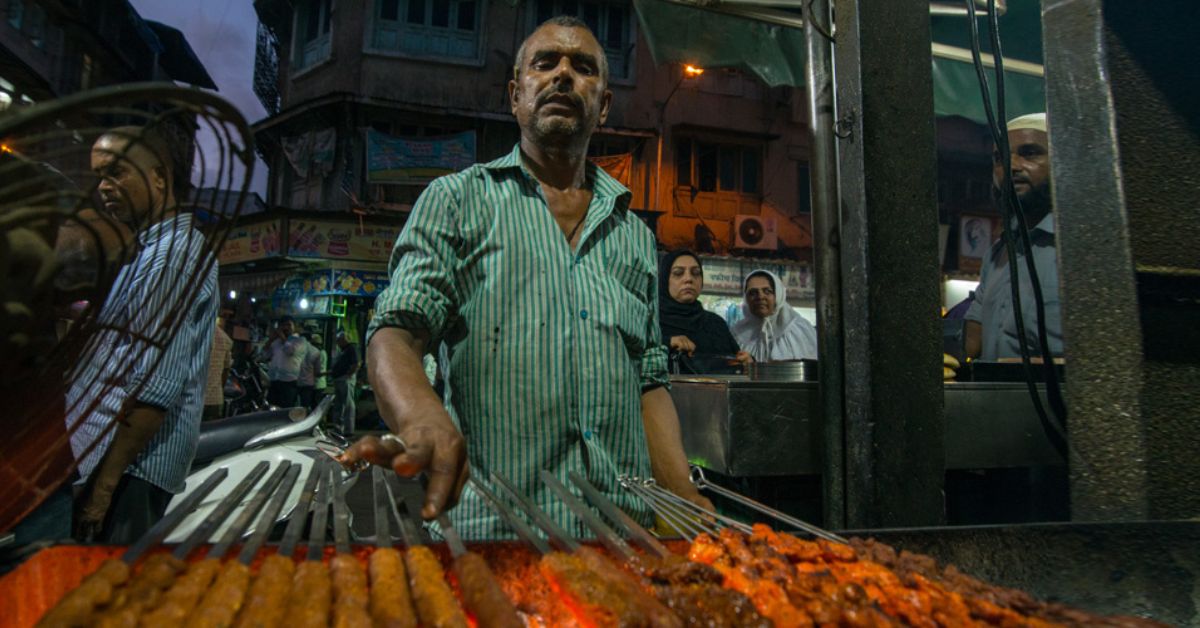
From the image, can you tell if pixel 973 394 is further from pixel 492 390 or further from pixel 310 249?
pixel 310 249

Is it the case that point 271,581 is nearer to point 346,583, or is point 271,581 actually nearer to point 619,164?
point 346,583

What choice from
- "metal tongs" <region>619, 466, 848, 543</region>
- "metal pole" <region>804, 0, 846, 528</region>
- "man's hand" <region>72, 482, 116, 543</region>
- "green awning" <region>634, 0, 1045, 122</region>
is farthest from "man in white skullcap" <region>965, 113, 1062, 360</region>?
"man's hand" <region>72, 482, 116, 543</region>

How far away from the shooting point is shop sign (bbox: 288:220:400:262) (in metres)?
16.4

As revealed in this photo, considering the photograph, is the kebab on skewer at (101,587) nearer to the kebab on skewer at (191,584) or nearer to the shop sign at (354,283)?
the kebab on skewer at (191,584)

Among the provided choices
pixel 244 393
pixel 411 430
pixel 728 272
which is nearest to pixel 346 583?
pixel 411 430

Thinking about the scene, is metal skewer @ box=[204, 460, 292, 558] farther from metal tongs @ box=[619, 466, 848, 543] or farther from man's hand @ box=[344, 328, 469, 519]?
metal tongs @ box=[619, 466, 848, 543]

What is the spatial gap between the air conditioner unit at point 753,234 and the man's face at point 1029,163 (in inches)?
587

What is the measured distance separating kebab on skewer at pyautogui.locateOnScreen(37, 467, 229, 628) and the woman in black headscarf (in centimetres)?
514

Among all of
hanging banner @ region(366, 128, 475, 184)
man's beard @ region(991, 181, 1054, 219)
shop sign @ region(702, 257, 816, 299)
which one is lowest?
man's beard @ region(991, 181, 1054, 219)

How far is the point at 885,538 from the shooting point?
74.6 inches

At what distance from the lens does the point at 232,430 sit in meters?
5.10

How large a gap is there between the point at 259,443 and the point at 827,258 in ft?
15.2

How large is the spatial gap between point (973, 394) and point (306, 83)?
21206 mm

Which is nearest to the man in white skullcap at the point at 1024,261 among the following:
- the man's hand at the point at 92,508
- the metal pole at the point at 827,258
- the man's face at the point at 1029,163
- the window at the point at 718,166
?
the man's face at the point at 1029,163
